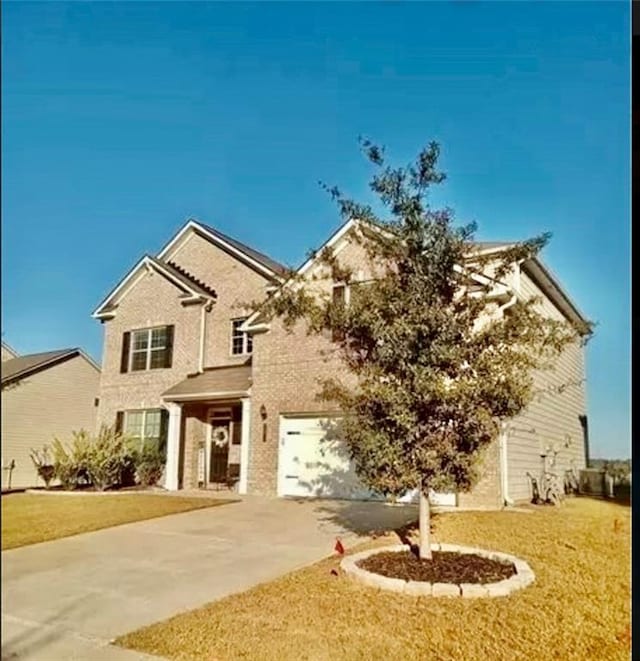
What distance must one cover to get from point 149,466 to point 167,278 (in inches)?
23.8

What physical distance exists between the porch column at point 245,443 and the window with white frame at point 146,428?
34 cm

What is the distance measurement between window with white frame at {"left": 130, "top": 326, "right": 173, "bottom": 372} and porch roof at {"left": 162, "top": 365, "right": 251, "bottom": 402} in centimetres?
10

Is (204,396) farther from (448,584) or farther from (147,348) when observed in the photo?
(448,584)

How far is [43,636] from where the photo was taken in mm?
2002

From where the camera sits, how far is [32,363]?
203cm

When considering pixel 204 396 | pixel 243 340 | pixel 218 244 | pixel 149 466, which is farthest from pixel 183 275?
pixel 149 466

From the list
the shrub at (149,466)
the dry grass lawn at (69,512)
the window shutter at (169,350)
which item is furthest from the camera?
the window shutter at (169,350)

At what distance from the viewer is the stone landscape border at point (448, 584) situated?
2654 mm

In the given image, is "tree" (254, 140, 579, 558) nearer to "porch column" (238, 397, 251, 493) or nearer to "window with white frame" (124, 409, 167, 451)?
"porch column" (238, 397, 251, 493)

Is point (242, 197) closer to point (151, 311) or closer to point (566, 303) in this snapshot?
point (151, 311)

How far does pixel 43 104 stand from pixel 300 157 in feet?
3.11

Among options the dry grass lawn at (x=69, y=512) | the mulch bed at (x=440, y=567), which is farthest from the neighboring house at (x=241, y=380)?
the mulch bed at (x=440, y=567)

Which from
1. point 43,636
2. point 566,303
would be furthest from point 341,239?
point 43,636

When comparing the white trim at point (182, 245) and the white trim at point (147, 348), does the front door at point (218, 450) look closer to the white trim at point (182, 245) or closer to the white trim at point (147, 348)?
the white trim at point (147, 348)
